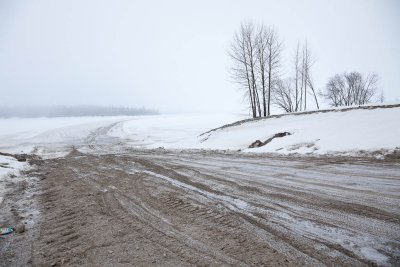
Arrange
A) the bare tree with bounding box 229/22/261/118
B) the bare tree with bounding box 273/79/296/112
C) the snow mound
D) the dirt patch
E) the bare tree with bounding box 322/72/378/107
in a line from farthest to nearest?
1. the bare tree with bounding box 322/72/378/107
2. the bare tree with bounding box 273/79/296/112
3. the bare tree with bounding box 229/22/261/118
4. the dirt patch
5. the snow mound

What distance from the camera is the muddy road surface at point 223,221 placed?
287 cm

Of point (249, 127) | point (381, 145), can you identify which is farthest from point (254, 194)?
point (249, 127)

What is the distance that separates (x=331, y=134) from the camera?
1276cm

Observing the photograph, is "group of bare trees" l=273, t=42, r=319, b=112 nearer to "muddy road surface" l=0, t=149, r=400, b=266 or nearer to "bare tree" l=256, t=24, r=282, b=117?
"bare tree" l=256, t=24, r=282, b=117

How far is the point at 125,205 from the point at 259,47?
27045 millimetres

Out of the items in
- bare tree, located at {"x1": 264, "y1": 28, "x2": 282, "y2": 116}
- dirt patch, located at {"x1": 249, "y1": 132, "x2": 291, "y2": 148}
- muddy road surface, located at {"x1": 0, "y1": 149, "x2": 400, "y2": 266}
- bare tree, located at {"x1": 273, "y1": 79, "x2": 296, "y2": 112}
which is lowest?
muddy road surface, located at {"x1": 0, "y1": 149, "x2": 400, "y2": 266}

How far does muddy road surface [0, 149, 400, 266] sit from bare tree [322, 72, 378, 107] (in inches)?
1895

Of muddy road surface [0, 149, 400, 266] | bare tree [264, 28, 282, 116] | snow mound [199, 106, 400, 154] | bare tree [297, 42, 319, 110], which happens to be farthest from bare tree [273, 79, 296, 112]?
muddy road surface [0, 149, 400, 266]

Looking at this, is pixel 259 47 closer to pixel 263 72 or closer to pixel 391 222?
pixel 263 72

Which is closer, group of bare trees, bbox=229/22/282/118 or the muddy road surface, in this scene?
the muddy road surface

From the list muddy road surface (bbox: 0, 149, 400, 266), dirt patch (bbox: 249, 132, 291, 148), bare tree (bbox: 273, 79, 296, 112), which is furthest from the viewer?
bare tree (bbox: 273, 79, 296, 112)

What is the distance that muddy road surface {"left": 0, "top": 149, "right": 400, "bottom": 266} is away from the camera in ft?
9.43

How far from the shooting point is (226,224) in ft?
12.4

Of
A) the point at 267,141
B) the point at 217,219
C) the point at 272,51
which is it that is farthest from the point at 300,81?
the point at 217,219
